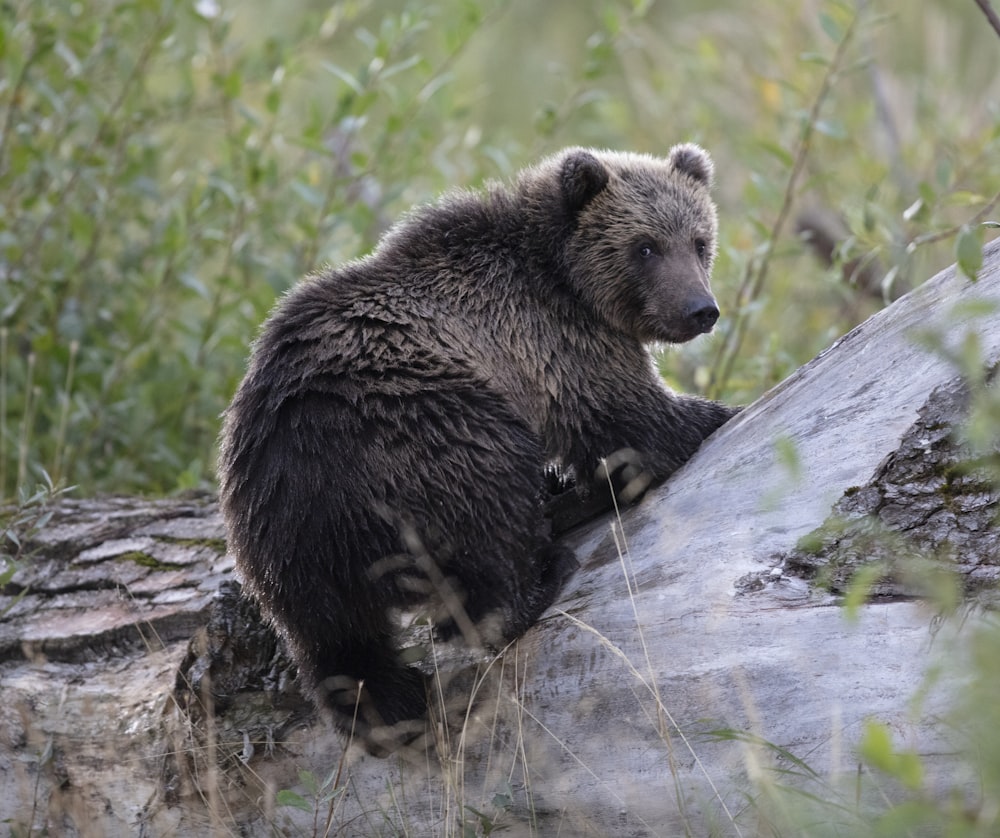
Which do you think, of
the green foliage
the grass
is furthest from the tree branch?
the green foliage

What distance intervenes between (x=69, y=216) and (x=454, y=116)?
249 cm

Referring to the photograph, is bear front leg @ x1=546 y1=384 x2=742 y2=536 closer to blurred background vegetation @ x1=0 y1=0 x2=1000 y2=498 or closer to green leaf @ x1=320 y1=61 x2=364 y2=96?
blurred background vegetation @ x1=0 y1=0 x2=1000 y2=498

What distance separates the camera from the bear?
3.63 metres

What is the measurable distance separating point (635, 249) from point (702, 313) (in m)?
0.41

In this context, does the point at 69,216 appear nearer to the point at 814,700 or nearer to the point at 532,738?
the point at 532,738

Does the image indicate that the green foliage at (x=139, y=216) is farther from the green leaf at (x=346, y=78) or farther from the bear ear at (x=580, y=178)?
the bear ear at (x=580, y=178)

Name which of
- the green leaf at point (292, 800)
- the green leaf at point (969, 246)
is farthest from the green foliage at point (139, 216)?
the green leaf at point (969, 246)

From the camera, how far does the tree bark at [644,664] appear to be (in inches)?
121

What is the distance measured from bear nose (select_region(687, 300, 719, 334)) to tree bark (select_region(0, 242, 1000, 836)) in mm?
665

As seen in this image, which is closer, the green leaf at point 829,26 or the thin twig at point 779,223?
the green leaf at point 829,26

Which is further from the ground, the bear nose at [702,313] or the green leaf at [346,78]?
the green leaf at [346,78]

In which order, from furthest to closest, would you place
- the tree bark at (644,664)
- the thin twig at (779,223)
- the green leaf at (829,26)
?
the thin twig at (779,223)
the green leaf at (829,26)
the tree bark at (644,664)

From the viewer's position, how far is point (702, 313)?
4.63 meters

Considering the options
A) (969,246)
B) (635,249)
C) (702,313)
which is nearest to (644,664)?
(969,246)
